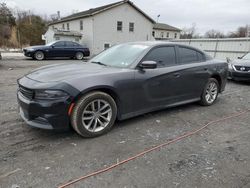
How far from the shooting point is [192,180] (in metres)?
2.52

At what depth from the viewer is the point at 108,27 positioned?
25062mm

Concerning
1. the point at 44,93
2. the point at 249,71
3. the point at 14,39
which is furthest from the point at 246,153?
the point at 14,39

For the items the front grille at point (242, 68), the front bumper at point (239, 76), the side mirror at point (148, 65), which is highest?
the side mirror at point (148, 65)

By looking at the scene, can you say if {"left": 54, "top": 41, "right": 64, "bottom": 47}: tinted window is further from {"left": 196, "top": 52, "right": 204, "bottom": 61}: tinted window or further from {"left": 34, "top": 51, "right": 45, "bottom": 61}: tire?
{"left": 196, "top": 52, "right": 204, "bottom": 61}: tinted window

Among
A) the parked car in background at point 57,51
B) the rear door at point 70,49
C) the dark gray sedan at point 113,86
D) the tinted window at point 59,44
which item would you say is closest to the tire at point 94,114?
the dark gray sedan at point 113,86

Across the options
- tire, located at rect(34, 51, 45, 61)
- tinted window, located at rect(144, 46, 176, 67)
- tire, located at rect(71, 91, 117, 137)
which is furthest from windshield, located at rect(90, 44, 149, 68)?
tire, located at rect(34, 51, 45, 61)

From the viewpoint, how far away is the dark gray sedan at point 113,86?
3146 mm

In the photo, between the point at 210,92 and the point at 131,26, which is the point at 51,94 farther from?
the point at 131,26

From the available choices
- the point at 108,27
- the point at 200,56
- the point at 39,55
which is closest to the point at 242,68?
the point at 200,56

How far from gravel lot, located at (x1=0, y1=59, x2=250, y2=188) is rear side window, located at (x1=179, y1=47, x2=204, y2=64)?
130 centimetres

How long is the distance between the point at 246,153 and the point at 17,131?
3504 mm

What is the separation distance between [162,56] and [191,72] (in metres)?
0.83

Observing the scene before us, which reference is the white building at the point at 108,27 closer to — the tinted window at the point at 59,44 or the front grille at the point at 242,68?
the tinted window at the point at 59,44

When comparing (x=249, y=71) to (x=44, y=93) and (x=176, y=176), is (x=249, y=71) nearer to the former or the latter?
(x=176, y=176)
